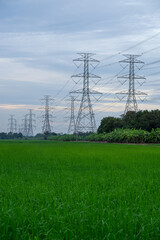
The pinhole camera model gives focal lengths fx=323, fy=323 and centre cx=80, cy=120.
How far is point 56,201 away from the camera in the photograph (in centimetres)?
567

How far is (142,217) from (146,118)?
4435 cm

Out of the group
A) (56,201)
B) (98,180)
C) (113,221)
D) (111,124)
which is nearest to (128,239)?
(113,221)

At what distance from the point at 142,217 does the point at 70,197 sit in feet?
5.90

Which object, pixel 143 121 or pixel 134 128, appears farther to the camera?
pixel 143 121

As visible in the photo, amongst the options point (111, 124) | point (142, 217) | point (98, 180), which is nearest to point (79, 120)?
point (111, 124)

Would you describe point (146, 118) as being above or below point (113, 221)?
above

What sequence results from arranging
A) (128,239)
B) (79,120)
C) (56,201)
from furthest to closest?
(79,120) < (56,201) < (128,239)

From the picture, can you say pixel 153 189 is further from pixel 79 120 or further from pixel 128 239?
pixel 79 120

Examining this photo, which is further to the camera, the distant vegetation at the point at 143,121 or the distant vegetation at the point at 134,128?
the distant vegetation at the point at 143,121

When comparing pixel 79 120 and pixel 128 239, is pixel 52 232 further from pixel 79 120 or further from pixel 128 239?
pixel 79 120

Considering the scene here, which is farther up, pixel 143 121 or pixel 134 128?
pixel 143 121

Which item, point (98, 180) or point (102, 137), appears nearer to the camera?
point (98, 180)

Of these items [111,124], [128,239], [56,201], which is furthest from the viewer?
[111,124]

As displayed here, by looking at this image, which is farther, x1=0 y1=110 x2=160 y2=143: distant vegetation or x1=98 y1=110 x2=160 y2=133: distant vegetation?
x1=98 y1=110 x2=160 y2=133: distant vegetation
